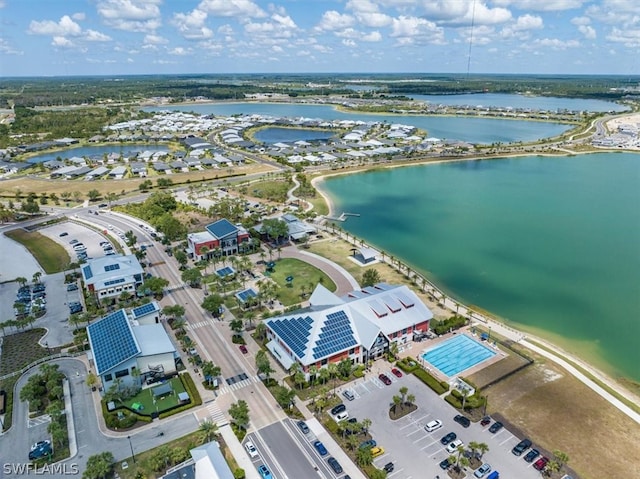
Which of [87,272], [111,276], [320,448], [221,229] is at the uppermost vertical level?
[221,229]

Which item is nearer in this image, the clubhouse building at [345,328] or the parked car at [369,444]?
the parked car at [369,444]

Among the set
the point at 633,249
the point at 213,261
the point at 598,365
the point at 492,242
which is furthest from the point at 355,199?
the point at 598,365

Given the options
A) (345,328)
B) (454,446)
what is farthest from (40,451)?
(454,446)

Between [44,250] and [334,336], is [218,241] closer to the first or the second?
[44,250]

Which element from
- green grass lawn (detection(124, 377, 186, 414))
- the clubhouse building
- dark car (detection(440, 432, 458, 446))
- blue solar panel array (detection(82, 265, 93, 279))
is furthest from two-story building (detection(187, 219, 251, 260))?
dark car (detection(440, 432, 458, 446))

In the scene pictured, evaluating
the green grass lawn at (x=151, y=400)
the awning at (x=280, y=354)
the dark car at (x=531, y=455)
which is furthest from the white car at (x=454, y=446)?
the green grass lawn at (x=151, y=400)

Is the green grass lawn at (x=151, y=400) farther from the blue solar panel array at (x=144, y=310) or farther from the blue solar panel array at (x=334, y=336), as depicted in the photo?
the blue solar panel array at (x=334, y=336)
